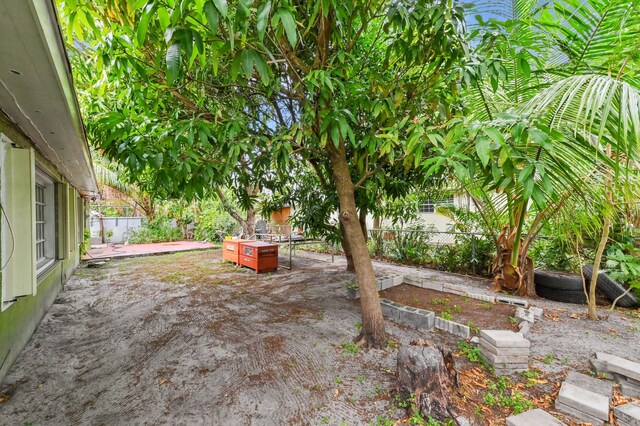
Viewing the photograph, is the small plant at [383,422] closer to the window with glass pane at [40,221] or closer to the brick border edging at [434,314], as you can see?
the brick border edging at [434,314]

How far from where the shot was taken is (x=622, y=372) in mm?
2225

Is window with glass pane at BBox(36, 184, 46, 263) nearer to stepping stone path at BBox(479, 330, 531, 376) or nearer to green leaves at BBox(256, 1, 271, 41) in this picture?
green leaves at BBox(256, 1, 271, 41)

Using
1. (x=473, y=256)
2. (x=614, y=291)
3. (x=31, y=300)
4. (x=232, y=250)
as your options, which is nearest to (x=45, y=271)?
(x=31, y=300)

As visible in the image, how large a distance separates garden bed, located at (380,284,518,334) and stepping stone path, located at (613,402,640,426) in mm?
1323

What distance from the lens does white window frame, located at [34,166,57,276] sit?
466 centimetres

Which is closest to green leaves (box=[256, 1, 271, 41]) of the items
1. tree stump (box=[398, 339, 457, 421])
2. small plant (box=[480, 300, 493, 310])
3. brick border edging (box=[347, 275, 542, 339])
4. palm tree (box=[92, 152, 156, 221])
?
tree stump (box=[398, 339, 457, 421])

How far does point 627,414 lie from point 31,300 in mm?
5731

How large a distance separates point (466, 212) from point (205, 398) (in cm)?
638

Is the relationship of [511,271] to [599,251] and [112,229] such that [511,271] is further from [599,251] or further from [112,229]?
[112,229]

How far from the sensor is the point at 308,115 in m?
2.58

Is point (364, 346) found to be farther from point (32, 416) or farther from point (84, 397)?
point (32, 416)

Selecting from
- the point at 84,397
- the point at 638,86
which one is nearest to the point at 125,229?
the point at 84,397

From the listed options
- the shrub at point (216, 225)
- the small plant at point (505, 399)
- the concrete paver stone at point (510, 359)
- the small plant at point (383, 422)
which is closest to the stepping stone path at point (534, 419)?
the small plant at point (505, 399)

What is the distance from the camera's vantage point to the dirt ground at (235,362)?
2080 millimetres
